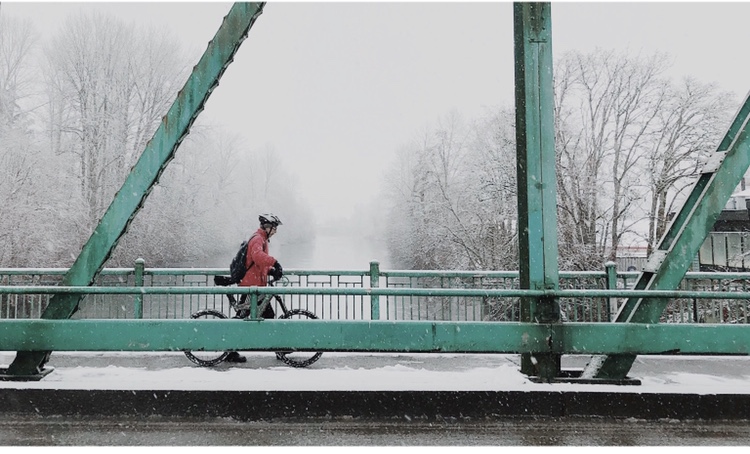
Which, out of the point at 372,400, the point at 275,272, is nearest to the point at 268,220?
the point at 275,272

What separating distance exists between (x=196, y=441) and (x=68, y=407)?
1.52 meters

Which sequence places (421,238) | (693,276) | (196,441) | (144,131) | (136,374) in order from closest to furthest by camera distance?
(196,441) → (136,374) → (693,276) → (144,131) → (421,238)

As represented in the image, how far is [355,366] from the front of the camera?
6184mm

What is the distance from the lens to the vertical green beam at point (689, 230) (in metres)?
4.64

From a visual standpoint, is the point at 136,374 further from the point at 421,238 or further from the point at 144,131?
the point at 421,238

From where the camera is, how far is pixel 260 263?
6469 mm

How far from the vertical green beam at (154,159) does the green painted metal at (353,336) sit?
0.31 meters

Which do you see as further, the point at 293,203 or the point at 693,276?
the point at 293,203

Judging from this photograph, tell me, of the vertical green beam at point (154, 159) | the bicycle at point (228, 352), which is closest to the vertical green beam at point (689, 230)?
the bicycle at point (228, 352)

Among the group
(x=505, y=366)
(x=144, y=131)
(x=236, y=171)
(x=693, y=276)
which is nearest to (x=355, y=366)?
(x=505, y=366)

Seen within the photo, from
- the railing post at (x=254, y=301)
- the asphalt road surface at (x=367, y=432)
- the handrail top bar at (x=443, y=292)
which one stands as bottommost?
the asphalt road surface at (x=367, y=432)

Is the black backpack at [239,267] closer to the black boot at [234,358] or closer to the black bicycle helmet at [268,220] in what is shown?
the black bicycle helmet at [268,220]

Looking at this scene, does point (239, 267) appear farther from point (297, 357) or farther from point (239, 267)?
point (297, 357)

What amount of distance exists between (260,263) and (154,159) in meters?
2.01
